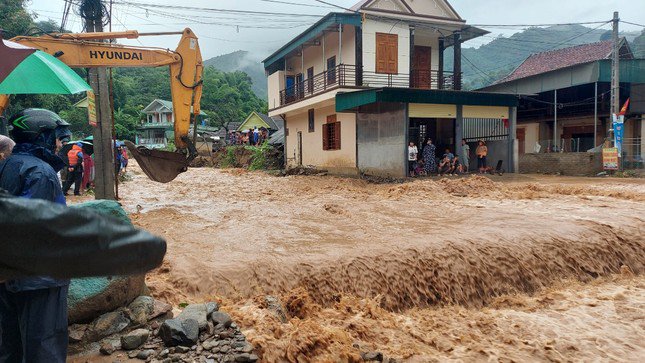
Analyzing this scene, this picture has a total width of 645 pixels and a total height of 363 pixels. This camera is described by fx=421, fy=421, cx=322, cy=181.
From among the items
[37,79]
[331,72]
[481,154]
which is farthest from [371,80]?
[37,79]

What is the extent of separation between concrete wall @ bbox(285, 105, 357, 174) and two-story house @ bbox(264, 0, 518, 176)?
5 cm

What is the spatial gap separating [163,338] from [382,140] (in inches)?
562

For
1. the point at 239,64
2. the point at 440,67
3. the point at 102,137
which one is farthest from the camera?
the point at 239,64

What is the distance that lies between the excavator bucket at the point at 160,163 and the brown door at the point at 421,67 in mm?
13340

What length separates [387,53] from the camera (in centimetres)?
1888

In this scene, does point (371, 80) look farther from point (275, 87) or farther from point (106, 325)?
point (106, 325)

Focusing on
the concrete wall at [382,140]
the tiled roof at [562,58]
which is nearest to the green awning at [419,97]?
the concrete wall at [382,140]

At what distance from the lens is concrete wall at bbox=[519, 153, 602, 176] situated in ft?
56.8

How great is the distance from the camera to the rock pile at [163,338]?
10.2 feet

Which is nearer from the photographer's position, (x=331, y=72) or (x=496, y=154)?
(x=496, y=154)

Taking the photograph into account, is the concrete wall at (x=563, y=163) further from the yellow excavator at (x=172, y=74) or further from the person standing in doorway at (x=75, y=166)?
the person standing in doorway at (x=75, y=166)

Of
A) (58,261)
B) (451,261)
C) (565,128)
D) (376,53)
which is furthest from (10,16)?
(565,128)

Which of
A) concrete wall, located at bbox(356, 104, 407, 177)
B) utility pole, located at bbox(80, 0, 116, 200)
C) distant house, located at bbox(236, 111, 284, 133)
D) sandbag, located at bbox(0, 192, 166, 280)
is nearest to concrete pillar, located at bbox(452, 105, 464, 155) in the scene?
concrete wall, located at bbox(356, 104, 407, 177)

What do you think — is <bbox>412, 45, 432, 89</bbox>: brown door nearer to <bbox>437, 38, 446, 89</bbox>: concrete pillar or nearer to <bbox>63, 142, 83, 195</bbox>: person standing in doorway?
<bbox>437, 38, 446, 89</bbox>: concrete pillar
